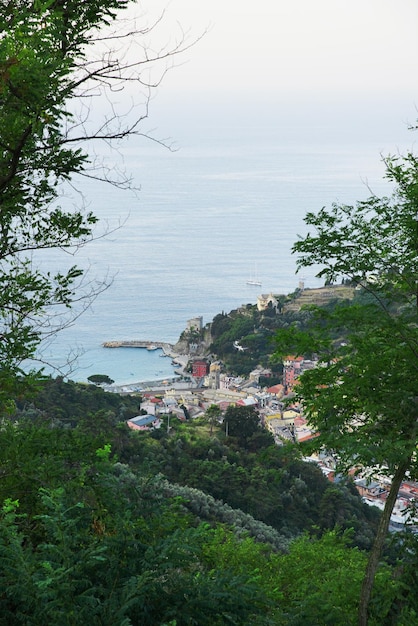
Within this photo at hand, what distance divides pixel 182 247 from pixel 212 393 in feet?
86.9

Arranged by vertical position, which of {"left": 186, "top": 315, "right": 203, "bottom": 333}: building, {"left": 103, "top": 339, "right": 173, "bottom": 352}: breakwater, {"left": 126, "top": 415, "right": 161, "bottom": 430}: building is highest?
{"left": 186, "top": 315, "right": 203, "bottom": 333}: building

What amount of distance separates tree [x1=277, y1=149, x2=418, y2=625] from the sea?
57.0 inches

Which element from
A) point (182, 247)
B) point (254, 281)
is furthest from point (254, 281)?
point (182, 247)

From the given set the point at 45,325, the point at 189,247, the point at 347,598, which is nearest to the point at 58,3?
the point at 45,325

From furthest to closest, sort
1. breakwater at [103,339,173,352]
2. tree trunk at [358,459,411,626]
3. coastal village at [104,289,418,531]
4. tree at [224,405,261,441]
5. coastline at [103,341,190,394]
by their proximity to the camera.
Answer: breakwater at [103,339,173,352] < coastline at [103,341,190,394] < coastal village at [104,289,418,531] < tree at [224,405,261,441] < tree trunk at [358,459,411,626]

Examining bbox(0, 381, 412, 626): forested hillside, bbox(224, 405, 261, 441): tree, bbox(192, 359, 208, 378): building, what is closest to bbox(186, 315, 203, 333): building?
bbox(192, 359, 208, 378): building

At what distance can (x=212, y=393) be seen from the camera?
28203 millimetres

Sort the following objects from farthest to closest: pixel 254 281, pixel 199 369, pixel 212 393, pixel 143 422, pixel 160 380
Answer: pixel 254 281
pixel 199 369
pixel 160 380
pixel 212 393
pixel 143 422

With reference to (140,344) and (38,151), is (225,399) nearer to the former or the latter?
(140,344)

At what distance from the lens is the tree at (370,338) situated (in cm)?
372

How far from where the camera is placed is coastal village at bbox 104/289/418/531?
68.3 feet

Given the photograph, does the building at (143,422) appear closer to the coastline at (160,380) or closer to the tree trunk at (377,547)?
the coastline at (160,380)

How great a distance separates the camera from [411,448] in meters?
3.48

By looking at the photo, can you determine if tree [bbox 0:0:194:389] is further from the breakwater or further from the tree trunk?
the breakwater
